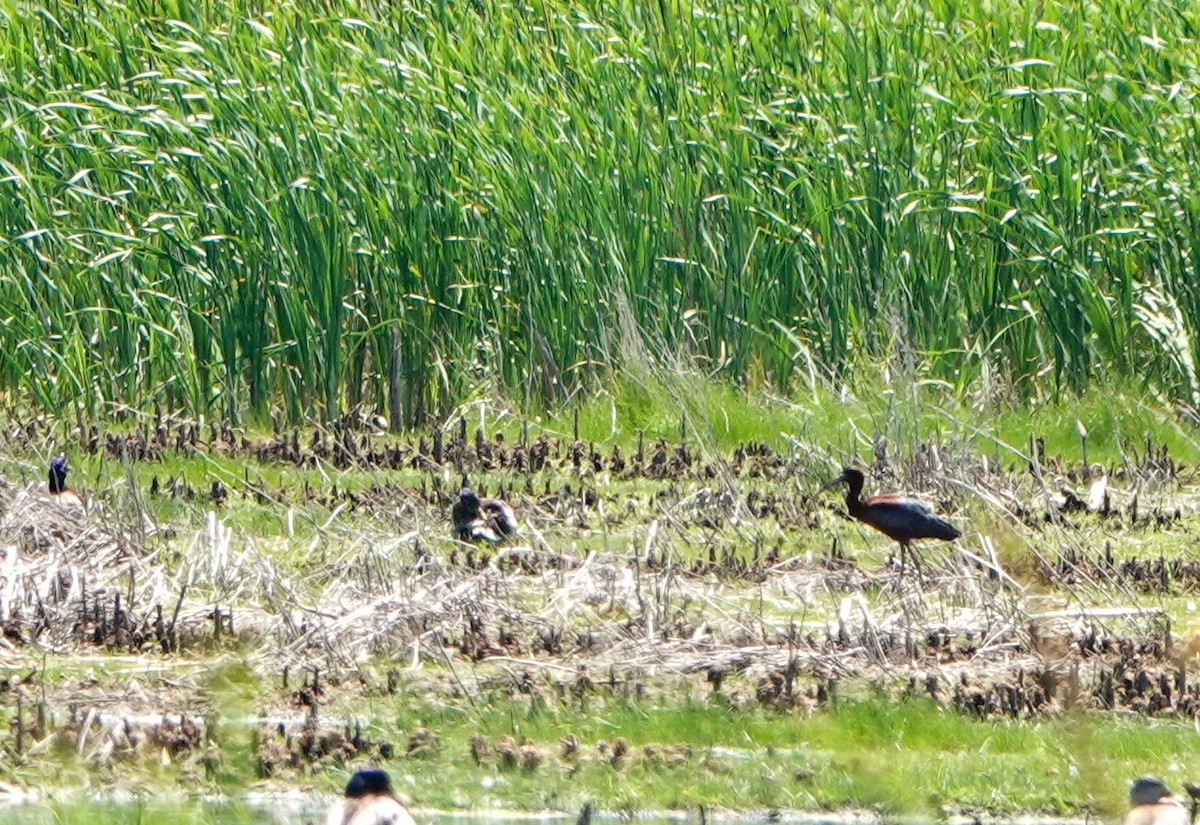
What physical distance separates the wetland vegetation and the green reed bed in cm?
3

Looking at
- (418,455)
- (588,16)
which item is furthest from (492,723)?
(588,16)

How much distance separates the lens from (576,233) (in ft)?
35.6

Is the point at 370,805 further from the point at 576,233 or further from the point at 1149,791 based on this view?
the point at 576,233

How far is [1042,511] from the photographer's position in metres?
8.80

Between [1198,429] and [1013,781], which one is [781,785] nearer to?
[1013,781]

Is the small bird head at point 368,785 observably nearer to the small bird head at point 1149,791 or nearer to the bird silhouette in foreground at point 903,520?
the small bird head at point 1149,791

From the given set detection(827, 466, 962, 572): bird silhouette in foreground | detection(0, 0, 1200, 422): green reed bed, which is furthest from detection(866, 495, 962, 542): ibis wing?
detection(0, 0, 1200, 422): green reed bed

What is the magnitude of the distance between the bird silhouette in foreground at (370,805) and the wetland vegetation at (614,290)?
10.1ft

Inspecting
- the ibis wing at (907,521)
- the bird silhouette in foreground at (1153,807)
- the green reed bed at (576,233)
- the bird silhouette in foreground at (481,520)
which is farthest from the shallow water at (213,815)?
the green reed bed at (576,233)

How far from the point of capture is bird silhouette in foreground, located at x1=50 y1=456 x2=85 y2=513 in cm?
792

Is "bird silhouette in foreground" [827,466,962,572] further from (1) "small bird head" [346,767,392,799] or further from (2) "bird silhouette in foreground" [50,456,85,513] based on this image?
(1) "small bird head" [346,767,392,799]

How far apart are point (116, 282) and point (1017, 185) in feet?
14.4

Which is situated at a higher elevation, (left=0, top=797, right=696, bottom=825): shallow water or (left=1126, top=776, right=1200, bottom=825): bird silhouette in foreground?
(left=1126, top=776, right=1200, bottom=825): bird silhouette in foreground

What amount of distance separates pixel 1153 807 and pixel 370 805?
4.69ft
